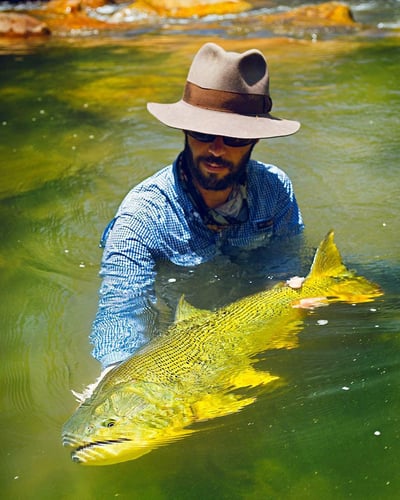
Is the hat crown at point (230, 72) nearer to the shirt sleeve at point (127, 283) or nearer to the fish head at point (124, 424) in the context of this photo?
the shirt sleeve at point (127, 283)

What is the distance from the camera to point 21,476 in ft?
10.6

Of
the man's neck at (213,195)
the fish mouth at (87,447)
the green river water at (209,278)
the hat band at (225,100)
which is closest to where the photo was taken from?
the fish mouth at (87,447)

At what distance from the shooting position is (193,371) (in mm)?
3363

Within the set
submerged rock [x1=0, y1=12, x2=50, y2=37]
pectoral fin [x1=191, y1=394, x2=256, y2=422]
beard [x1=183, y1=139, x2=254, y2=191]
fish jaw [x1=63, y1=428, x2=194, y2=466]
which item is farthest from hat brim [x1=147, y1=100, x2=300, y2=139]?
submerged rock [x1=0, y1=12, x2=50, y2=37]

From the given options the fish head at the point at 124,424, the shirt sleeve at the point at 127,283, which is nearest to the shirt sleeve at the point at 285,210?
the shirt sleeve at the point at 127,283

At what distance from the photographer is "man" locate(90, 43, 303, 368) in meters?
3.92

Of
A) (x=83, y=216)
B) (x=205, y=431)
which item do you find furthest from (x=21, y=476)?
(x=83, y=216)

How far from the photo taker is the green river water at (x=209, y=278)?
10.3 ft

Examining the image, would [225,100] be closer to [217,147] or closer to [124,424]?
[217,147]

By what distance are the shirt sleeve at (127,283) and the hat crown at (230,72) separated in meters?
0.89

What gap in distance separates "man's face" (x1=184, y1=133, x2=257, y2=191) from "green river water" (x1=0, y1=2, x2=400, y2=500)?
675 mm

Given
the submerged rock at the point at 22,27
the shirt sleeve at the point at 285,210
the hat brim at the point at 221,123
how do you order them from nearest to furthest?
the hat brim at the point at 221,123, the shirt sleeve at the point at 285,210, the submerged rock at the point at 22,27

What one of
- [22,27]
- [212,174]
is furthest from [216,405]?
[22,27]

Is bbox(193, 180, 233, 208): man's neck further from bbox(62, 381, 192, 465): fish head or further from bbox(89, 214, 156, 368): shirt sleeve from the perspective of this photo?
bbox(62, 381, 192, 465): fish head
